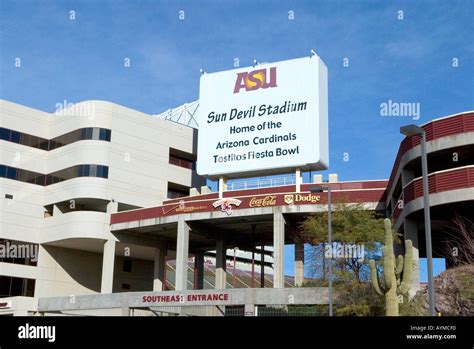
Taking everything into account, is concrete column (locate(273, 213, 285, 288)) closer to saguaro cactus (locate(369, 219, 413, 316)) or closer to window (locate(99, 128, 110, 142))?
window (locate(99, 128, 110, 142))

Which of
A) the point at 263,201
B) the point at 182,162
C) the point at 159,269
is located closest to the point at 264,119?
the point at 263,201

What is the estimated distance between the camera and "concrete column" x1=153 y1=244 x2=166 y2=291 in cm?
6456

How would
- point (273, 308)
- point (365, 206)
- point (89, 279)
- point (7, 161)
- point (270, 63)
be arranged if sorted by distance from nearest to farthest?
1. point (273, 308)
2. point (365, 206)
3. point (270, 63)
4. point (7, 161)
5. point (89, 279)

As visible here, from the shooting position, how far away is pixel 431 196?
1427 inches

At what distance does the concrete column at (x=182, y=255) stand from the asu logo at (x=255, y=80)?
45.0ft

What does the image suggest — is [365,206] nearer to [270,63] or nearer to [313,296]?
[313,296]

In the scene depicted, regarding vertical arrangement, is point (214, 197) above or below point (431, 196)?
above

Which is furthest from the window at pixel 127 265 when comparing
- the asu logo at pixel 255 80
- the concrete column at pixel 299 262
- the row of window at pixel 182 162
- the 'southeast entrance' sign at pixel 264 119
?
the asu logo at pixel 255 80

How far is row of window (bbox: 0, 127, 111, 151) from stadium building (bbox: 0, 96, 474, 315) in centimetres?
11

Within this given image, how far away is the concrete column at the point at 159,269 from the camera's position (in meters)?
64.6

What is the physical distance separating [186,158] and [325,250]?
31776 mm

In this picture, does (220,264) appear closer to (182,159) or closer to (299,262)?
(299,262)

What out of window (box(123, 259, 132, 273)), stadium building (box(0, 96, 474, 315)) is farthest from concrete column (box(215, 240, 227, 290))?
window (box(123, 259, 132, 273))
